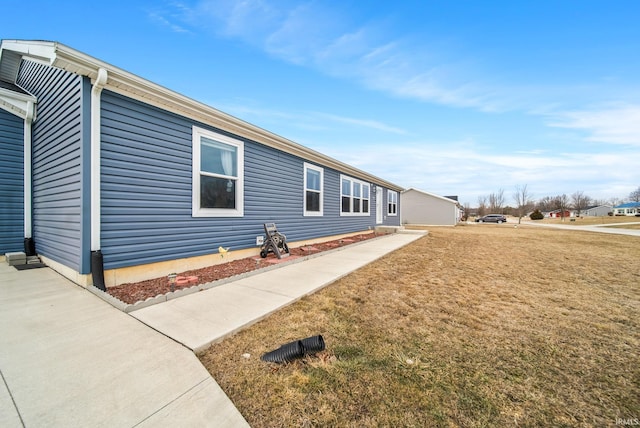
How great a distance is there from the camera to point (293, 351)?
208cm

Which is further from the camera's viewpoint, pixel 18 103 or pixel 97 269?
pixel 18 103

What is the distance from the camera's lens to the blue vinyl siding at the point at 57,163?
3.59 meters

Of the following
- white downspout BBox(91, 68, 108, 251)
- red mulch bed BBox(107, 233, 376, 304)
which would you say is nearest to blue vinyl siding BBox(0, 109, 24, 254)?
white downspout BBox(91, 68, 108, 251)

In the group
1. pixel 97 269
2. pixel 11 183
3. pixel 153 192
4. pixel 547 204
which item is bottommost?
pixel 97 269

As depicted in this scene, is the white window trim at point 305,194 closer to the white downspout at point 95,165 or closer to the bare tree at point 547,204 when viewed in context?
the white downspout at point 95,165

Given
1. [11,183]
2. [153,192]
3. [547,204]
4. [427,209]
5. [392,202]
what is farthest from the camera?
[547,204]

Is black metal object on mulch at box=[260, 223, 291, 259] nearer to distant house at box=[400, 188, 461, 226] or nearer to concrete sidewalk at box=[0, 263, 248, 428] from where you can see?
concrete sidewalk at box=[0, 263, 248, 428]

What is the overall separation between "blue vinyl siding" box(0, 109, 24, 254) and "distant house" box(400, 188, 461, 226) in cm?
2428

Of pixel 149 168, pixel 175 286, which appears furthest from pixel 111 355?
pixel 149 168

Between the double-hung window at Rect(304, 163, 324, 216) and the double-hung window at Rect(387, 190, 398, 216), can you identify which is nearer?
the double-hung window at Rect(304, 163, 324, 216)

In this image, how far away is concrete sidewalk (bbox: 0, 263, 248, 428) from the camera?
1426 mm

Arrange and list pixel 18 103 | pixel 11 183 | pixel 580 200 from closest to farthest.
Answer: pixel 18 103 < pixel 11 183 < pixel 580 200

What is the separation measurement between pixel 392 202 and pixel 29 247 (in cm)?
1597

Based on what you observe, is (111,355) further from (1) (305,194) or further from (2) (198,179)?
(1) (305,194)
